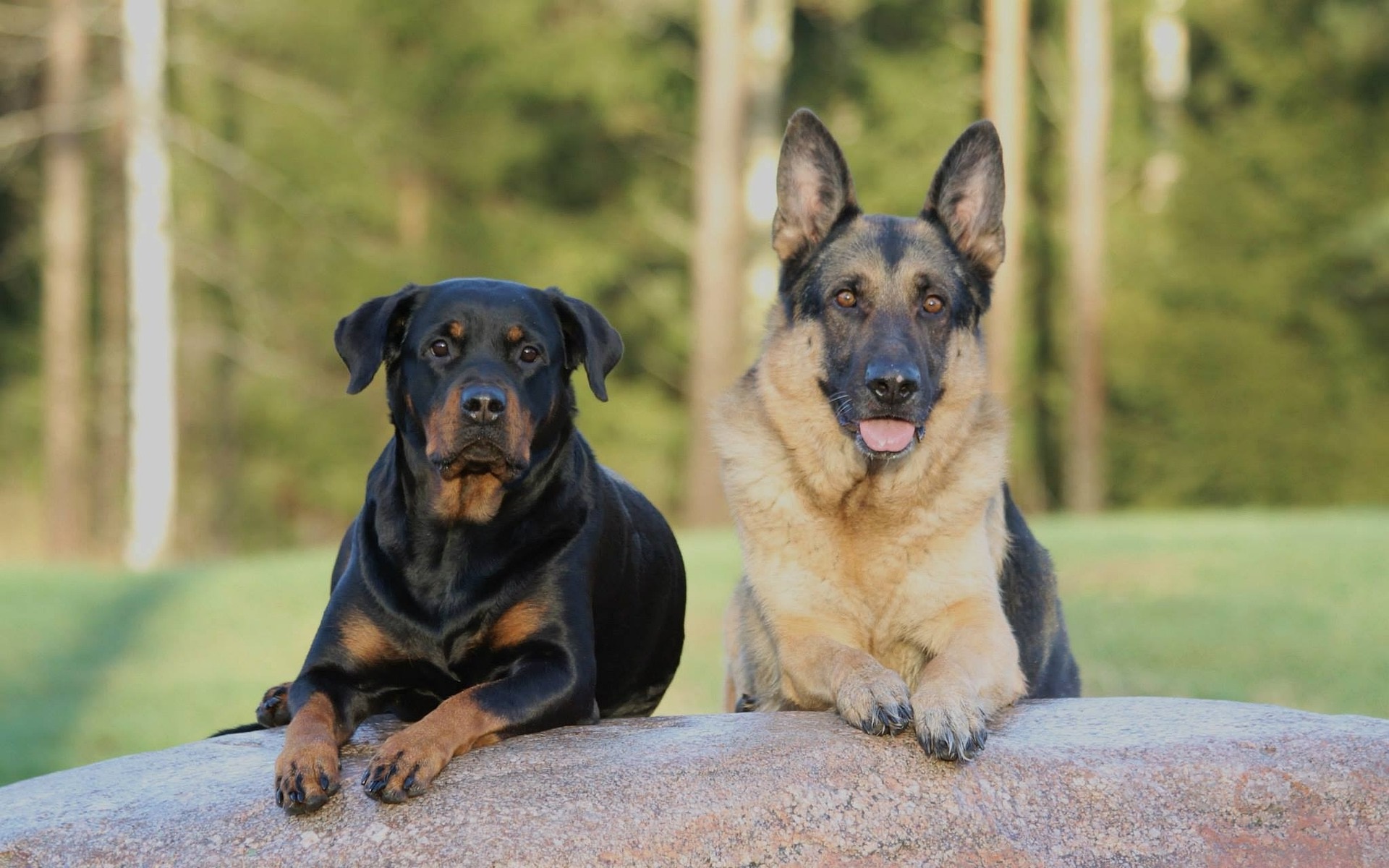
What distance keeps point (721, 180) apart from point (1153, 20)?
14490 mm

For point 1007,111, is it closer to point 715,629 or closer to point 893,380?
point 715,629

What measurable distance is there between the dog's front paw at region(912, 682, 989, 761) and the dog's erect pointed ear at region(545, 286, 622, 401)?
62.1 inches

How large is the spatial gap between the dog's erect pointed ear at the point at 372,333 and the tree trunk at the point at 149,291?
18224mm

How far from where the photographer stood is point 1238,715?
209 inches

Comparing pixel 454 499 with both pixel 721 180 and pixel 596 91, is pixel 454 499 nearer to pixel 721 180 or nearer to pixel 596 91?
pixel 721 180

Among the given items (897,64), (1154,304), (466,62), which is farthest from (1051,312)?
(466,62)

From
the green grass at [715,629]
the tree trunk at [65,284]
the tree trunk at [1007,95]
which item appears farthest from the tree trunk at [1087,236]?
the tree trunk at [65,284]

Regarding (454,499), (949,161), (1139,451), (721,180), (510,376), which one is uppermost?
(721,180)

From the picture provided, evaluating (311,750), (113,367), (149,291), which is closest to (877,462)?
(311,750)

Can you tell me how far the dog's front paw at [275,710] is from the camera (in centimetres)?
587

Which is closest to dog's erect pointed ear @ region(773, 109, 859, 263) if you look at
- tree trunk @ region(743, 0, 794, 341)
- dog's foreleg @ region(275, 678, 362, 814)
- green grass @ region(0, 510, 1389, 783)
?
dog's foreleg @ region(275, 678, 362, 814)

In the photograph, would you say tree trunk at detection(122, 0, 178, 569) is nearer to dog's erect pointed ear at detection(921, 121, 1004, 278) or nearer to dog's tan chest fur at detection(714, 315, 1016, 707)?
dog's tan chest fur at detection(714, 315, 1016, 707)

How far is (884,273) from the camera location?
5863 millimetres

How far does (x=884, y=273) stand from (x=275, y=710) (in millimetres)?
2780
